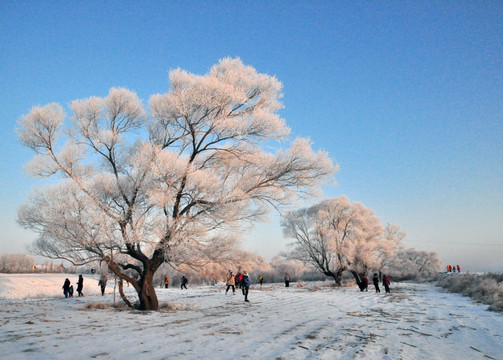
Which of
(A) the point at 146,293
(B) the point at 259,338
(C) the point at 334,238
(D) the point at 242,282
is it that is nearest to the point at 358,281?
(C) the point at 334,238

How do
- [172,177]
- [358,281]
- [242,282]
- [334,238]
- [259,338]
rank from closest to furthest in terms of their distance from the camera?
[259,338]
[172,177]
[242,282]
[358,281]
[334,238]

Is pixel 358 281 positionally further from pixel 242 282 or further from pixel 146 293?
pixel 146 293

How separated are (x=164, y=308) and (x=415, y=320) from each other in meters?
8.63

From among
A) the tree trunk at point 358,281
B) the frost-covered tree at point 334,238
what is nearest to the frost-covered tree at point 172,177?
the tree trunk at point 358,281

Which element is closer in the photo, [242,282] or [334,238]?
[242,282]

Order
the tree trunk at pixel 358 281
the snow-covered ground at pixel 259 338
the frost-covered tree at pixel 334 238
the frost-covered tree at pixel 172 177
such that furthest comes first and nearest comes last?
1. the frost-covered tree at pixel 334 238
2. the tree trunk at pixel 358 281
3. the frost-covered tree at pixel 172 177
4. the snow-covered ground at pixel 259 338

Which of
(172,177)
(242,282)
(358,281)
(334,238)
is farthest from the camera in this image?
(334,238)

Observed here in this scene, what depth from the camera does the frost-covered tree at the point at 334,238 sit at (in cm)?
3231

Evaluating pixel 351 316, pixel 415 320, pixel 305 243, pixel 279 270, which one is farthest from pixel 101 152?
pixel 279 270

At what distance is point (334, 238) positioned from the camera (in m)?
32.3

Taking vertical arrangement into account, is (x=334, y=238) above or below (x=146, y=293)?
above

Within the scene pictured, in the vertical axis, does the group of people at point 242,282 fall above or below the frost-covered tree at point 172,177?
below

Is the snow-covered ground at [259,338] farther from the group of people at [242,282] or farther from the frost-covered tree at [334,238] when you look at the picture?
the frost-covered tree at [334,238]

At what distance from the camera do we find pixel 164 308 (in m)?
11.7
